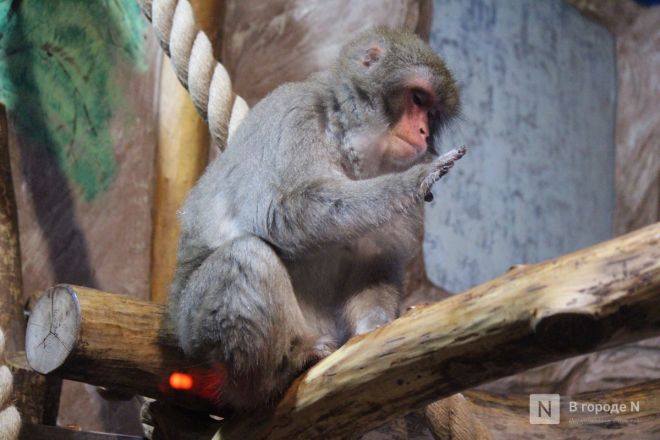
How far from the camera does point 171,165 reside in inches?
257

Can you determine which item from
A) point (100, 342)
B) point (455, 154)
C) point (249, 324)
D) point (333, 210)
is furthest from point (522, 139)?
point (100, 342)

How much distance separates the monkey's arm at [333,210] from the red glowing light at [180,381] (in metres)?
0.74

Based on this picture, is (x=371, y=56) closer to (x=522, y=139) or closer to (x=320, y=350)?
(x=320, y=350)

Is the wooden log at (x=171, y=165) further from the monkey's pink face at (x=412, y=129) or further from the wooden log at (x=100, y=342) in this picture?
the monkey's pink face at (x=412, y=129)

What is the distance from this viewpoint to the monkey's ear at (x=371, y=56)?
14.8 feet

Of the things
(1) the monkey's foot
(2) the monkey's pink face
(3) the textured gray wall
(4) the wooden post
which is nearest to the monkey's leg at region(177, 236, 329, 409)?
(1) the monkey's foot

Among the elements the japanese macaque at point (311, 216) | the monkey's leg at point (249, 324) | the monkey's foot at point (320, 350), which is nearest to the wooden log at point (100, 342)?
the japanese macaque at point (311, 216)

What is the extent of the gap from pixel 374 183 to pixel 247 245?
64 centimetres

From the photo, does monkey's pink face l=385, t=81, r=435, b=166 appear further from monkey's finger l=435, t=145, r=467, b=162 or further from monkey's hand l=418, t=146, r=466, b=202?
monkey's finger l=435, t=145, r=467, b=162

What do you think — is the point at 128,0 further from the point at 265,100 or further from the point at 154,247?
the point at 265,100

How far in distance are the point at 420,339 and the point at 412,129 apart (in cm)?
144

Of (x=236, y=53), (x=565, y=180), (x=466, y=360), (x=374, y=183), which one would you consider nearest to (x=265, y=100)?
(x=374, y=183)

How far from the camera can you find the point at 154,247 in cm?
645

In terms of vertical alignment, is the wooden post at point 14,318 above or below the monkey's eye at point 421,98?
below
